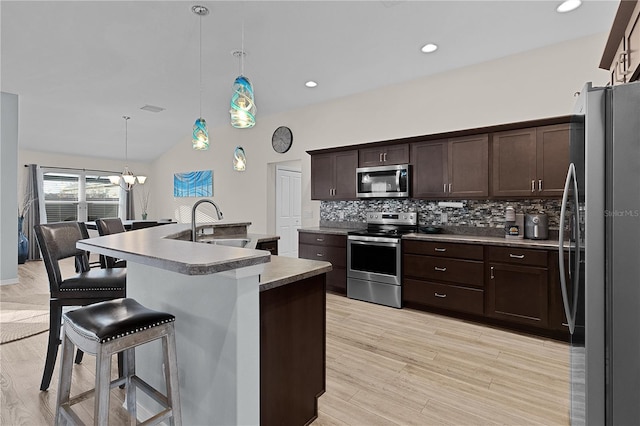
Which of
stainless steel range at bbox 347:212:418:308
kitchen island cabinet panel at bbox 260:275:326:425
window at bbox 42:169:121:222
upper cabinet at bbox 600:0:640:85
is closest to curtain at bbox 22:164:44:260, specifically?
window at bbox 42:169:121:222

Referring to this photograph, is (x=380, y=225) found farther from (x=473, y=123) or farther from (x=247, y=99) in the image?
(x=247, y=99)

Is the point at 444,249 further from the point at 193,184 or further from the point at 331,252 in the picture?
the point at 193,184

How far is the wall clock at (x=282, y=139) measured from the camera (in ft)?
18.9

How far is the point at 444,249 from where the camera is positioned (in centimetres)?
356

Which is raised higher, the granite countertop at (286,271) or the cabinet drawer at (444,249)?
the granite countertop at (286,271)

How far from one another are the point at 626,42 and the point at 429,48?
1.95m

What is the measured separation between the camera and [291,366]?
5.34ft

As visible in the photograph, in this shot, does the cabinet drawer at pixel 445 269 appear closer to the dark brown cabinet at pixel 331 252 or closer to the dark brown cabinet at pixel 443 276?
the dark brown cabinet at pixel 443 276

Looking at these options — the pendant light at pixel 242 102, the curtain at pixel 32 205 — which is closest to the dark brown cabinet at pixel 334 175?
the pendant light at pixel 242 102

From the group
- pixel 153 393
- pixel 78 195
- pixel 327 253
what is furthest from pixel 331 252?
pixel 78 195

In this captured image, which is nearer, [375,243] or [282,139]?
[375,243]

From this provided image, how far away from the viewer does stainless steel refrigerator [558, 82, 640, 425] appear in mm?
1232

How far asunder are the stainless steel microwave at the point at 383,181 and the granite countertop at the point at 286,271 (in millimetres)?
2538

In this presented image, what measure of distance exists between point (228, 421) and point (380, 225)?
3527mm
